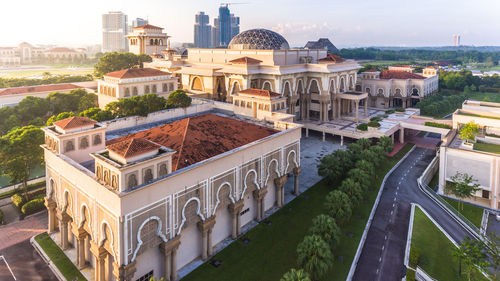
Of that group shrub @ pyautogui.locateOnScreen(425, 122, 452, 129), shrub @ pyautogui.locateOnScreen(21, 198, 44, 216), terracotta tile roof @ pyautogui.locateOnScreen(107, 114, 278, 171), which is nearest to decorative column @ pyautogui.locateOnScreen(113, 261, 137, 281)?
terracotta tile roof @ pyautogui.locateOnScreen(107, 114, 278, 171)

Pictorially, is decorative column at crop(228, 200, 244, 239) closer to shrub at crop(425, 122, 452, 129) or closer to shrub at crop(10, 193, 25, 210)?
shrub at crop(10, 193, 25, 210)

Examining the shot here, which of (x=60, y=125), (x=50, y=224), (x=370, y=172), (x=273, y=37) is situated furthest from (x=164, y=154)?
(x=273, y=37)

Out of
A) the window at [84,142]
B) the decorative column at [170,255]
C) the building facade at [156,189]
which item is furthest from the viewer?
the window at [84,142]

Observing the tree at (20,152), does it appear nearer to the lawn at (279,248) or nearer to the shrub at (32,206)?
the shrub at (32,206)

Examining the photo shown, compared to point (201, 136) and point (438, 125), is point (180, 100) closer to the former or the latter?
point (201, 136)

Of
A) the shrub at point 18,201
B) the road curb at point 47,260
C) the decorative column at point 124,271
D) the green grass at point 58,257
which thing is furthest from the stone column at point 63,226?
the shrub at point 18,201

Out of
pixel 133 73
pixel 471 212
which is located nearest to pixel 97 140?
pixel 133 73

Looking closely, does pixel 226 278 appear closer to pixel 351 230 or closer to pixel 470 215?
pixel 351 230
